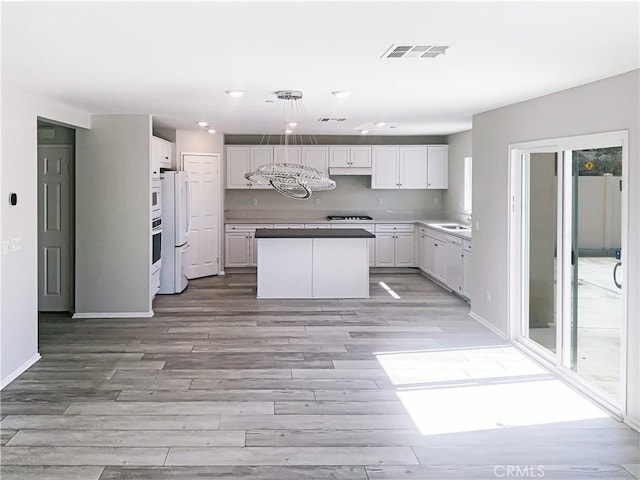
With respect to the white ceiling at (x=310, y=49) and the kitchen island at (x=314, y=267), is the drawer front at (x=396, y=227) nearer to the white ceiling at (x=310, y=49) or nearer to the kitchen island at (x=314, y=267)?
the kitchen island at (x=314, y=267)

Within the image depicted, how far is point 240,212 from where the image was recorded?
1082 cm

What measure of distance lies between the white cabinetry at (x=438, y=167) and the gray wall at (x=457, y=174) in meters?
0.14

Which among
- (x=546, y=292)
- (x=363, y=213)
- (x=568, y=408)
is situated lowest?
(x=568, y=408)

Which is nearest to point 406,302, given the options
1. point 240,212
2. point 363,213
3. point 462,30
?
point 363,213

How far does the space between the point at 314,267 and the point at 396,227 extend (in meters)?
2.73

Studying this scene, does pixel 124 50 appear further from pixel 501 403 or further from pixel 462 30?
pixel 501 403

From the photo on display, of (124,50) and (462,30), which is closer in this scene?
(462,30)

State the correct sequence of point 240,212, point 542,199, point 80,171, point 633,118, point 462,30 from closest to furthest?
point 462,30
point 633,118
point 542,199
point 80,171
point 240,212

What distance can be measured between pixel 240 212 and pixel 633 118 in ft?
25.6

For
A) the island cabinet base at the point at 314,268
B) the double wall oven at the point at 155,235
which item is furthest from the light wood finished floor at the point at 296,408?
the island cabinet base at the point at 314,268

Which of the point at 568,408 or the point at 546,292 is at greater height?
the point at 546,292

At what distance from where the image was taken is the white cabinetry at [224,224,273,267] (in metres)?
10.3

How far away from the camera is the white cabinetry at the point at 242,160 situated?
407 inches

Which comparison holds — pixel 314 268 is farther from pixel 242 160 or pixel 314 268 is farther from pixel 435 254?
pixel 242 160
